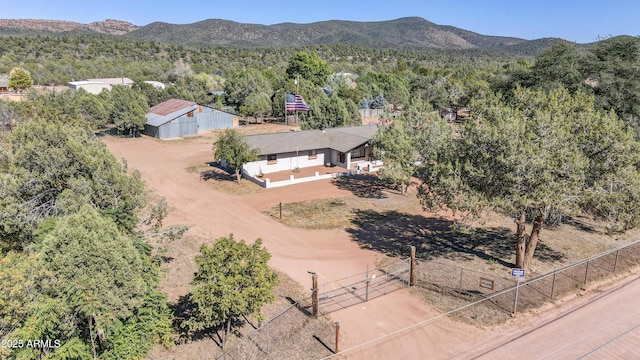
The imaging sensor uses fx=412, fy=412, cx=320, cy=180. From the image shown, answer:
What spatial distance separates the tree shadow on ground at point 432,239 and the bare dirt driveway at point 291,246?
169cm

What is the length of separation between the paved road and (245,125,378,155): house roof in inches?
1066

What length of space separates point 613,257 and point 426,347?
51.3 feet

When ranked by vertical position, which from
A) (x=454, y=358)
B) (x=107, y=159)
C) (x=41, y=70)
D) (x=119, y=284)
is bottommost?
(x=454, y=358)

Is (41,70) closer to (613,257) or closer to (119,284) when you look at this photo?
(119,284)

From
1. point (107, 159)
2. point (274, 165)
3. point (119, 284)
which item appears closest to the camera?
point (119, 284)

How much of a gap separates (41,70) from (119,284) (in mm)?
110173

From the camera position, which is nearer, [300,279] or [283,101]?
[300,279]

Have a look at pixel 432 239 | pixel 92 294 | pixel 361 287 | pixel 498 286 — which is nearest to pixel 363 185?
pixel 432 239

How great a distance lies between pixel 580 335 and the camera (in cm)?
1745

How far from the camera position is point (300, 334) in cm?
1727

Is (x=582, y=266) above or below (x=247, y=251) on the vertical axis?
below

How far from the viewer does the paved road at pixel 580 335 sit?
642 inches

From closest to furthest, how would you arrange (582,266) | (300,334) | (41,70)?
(300,334)
(582,266)
(41,70)

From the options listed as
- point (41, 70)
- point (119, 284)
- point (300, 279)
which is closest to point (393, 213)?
point (300, 279)
